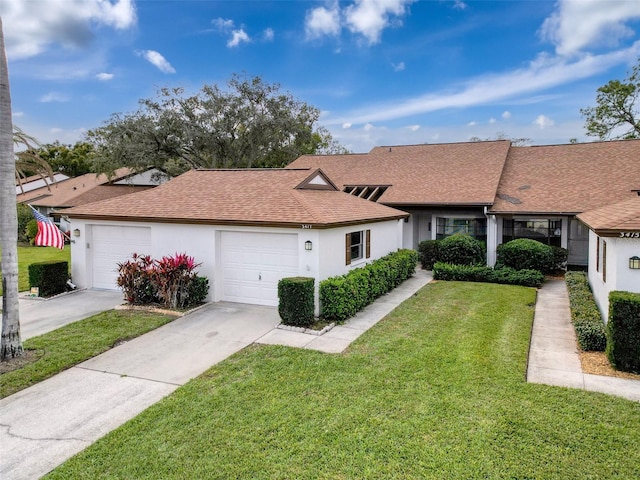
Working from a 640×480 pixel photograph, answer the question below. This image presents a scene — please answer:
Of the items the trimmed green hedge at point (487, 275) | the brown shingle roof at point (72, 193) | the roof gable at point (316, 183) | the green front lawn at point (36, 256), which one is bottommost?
the trimmed green hedge at point (487, 275)

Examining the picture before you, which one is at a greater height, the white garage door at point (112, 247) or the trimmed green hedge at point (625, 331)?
the white garage door at point (112, 247)

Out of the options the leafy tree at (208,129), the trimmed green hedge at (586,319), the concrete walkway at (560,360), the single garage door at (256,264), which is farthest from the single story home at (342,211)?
the leafy tree at (208,129)

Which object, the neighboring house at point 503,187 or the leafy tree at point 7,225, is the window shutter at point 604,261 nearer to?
the neighboring house at point 503,187

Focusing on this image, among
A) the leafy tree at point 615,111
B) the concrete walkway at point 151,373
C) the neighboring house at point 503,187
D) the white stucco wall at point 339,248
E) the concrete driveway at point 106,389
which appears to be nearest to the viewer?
the concrete driveway at point 106,389

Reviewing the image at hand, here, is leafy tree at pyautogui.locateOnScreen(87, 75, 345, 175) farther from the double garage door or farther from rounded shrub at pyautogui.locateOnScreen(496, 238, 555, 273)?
rounded shrub at pyautogui.locateOnScreen(496, 238, 555, 273)

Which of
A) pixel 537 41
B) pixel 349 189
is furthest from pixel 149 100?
pixel 537 41

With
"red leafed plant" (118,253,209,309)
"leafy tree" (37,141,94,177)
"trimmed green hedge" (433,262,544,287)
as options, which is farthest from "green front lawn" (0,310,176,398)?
"leafy tree" (37,141,94,177)

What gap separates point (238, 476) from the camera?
428 centimetres

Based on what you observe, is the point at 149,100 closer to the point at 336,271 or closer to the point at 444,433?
the point at 336,271

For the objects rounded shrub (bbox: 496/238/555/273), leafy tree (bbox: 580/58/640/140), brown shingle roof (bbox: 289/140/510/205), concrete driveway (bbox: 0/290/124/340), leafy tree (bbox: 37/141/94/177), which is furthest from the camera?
leafy tree (bbox: 37/141/94/177)

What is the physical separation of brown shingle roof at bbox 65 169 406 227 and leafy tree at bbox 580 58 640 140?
2412 centimetres

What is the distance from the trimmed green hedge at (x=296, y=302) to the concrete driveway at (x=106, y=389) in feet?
1.73

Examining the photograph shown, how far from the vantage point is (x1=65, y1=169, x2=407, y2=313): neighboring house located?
35.4 feet

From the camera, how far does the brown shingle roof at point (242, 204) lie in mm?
10992
